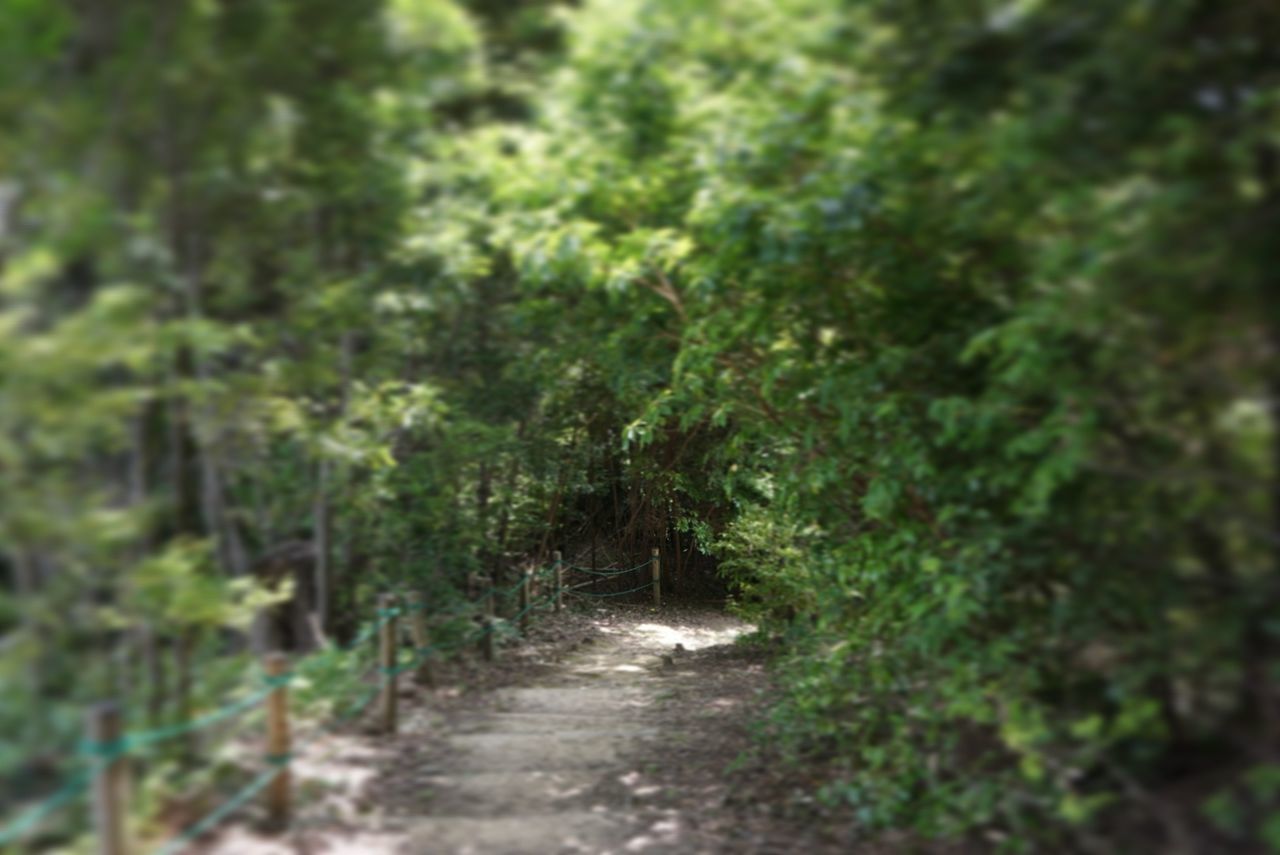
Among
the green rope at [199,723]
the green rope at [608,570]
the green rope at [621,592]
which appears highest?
the green rope at [199,723]

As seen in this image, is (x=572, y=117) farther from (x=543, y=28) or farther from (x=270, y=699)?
(x=270, y=699)

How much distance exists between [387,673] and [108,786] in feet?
10.5

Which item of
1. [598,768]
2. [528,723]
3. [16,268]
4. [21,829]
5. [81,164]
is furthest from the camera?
[528,723]

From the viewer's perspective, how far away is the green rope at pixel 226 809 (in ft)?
11.8

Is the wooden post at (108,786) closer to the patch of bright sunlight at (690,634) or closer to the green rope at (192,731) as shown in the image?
the green rope at (192,731)

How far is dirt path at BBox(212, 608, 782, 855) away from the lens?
4.90m

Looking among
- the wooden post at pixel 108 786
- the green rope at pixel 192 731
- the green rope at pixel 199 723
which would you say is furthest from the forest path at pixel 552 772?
the wooden post at pixel 108 786

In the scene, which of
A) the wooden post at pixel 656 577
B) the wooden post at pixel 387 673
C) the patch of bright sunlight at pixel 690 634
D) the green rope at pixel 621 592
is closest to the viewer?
the wooden post at pixel 387 673

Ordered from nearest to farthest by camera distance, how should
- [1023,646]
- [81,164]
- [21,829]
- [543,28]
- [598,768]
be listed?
[21,829]
[81,164]
[1023,646]
[543,28]
[598,768]

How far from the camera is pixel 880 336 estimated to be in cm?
479

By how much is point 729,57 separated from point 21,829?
159 inches

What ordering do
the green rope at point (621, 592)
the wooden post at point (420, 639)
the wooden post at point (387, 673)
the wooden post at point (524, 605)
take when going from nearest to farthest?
the wooden post at point (387, 673)
the wooden post at point (420, 639)
the wooden post at point (524, 605)
the green rope at point (621, 592)

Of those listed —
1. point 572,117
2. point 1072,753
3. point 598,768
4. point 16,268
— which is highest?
point 572,117

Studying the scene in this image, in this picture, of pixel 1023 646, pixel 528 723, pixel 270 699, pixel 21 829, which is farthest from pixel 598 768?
pixel 21 829
